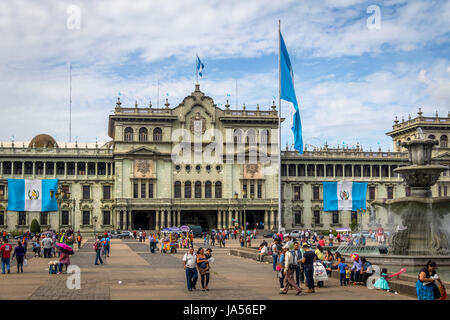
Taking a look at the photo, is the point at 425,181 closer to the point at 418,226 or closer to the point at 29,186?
the point at 418,226

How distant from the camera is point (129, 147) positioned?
74312 mm

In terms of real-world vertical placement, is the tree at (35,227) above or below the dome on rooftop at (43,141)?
below

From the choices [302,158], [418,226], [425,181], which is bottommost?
[418,226]

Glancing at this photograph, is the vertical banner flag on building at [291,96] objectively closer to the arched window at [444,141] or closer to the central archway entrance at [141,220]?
the central archway entrance at [141,220]

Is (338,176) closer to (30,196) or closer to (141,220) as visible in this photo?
(141,220)

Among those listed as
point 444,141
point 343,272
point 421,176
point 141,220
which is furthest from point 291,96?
point 444,141

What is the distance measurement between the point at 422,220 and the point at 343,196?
51.7 meters

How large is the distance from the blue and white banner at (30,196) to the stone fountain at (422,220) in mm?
52984

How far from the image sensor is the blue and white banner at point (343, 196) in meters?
74.6

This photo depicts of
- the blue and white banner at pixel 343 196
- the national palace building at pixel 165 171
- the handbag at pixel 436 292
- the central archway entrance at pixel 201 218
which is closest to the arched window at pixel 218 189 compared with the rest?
the national palace building at pixel 165 171

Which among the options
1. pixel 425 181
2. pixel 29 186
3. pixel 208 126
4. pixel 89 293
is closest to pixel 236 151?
pixel 208 126
